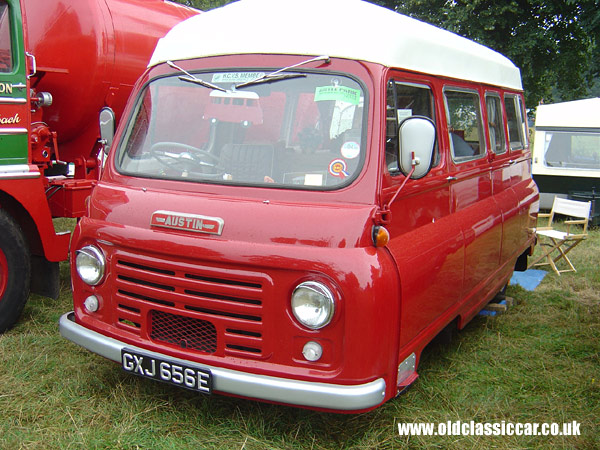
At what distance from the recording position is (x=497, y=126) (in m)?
5.41

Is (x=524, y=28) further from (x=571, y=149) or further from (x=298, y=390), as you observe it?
(x=298, y=390)

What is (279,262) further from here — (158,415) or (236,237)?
(158,415)

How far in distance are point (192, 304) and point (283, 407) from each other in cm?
99

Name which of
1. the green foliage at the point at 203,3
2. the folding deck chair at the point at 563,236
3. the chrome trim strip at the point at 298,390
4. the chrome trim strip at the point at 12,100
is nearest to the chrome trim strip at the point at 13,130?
the chrome trim strip at the point at 12,100

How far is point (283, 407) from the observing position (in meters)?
3.69

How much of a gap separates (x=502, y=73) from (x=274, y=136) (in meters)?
3.17

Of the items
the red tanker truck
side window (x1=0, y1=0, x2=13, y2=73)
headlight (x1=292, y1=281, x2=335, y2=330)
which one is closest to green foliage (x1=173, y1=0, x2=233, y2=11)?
the red tanker truck

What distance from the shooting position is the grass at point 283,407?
11.0ft

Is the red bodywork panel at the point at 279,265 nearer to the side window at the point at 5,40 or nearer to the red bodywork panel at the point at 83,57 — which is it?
the side window at the point at 5,40

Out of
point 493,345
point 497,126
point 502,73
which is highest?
point 502,73

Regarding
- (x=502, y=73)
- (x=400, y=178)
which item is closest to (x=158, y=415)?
(x=400, y=178)

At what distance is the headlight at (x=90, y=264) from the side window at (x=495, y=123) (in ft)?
11.0

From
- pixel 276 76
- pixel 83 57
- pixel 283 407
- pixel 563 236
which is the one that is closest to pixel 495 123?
pixel 276 76

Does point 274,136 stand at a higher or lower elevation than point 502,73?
lower
